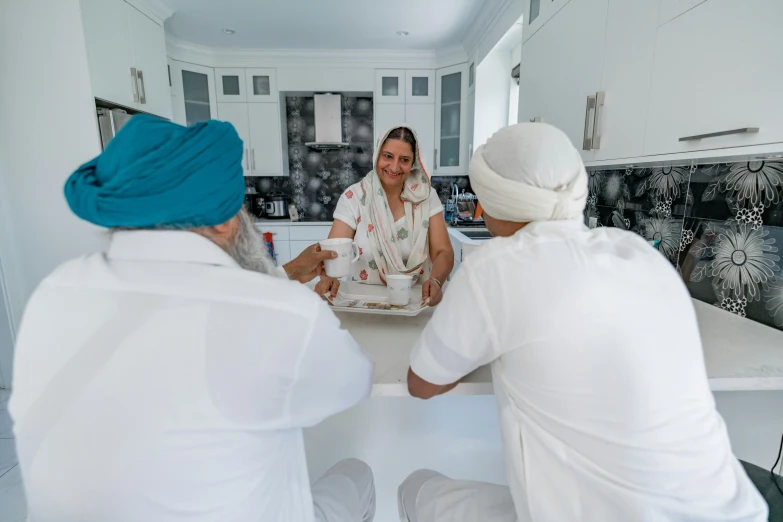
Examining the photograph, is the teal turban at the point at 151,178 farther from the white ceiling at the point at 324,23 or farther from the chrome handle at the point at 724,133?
the white ceiling at the point at 324,23

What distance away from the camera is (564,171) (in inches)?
25.9

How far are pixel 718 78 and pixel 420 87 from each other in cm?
315

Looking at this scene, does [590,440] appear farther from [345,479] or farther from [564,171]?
[345,479]

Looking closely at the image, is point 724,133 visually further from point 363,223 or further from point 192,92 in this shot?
point 192,92

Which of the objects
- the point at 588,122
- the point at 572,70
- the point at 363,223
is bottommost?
the point at 363,223

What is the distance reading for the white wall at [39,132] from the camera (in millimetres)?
1940

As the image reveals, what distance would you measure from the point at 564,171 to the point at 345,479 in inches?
34.6

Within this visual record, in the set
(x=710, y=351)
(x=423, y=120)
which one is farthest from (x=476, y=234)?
(x=710, y=351)

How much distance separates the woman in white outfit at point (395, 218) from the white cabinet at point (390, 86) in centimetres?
242

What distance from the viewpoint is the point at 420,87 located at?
12.4ft

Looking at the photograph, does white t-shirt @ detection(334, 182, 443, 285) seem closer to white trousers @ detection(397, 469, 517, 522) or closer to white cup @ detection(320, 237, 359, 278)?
white cup @ detection(320, 237, 359, 278)

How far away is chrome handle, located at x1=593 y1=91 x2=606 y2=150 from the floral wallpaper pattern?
0.34 meters

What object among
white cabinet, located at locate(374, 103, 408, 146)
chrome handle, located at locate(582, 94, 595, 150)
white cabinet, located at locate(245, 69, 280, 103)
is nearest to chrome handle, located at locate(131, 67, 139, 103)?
white cabinet, located at locate(245, 69, 280, 103)

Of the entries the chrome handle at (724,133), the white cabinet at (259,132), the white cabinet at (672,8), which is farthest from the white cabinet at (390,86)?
the chrome handle at (724,133)
